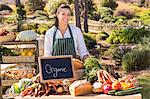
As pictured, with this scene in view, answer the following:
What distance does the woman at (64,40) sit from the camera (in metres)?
4.19

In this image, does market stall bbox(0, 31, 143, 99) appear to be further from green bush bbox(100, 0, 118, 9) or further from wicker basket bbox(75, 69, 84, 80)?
green bush bbox(100, 0, 118, 9)

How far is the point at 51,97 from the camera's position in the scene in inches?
128

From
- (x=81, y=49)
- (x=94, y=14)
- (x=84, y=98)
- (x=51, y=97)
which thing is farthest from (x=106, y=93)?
(x=94, y=14)

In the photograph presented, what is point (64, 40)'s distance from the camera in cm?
427

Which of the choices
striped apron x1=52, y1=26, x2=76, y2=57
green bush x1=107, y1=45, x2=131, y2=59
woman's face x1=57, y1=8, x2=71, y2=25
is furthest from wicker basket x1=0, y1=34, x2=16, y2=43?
green bush x1=107, y1=45, x2=131, y2=59

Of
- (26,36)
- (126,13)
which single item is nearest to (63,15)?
(26,36)

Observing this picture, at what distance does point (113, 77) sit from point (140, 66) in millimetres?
8379

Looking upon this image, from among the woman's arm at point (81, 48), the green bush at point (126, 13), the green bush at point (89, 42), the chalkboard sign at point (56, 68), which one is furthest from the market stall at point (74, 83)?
the green bush at point (126, 13)

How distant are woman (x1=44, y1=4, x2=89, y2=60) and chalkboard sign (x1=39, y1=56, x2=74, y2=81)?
24.0 inches

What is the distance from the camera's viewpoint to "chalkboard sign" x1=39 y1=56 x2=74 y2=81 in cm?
344

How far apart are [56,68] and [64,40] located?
787mm

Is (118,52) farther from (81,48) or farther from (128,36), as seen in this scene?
(81,48)

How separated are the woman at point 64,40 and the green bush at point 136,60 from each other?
740 cm

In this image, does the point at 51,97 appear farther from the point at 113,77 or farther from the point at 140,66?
the point at 140,66
